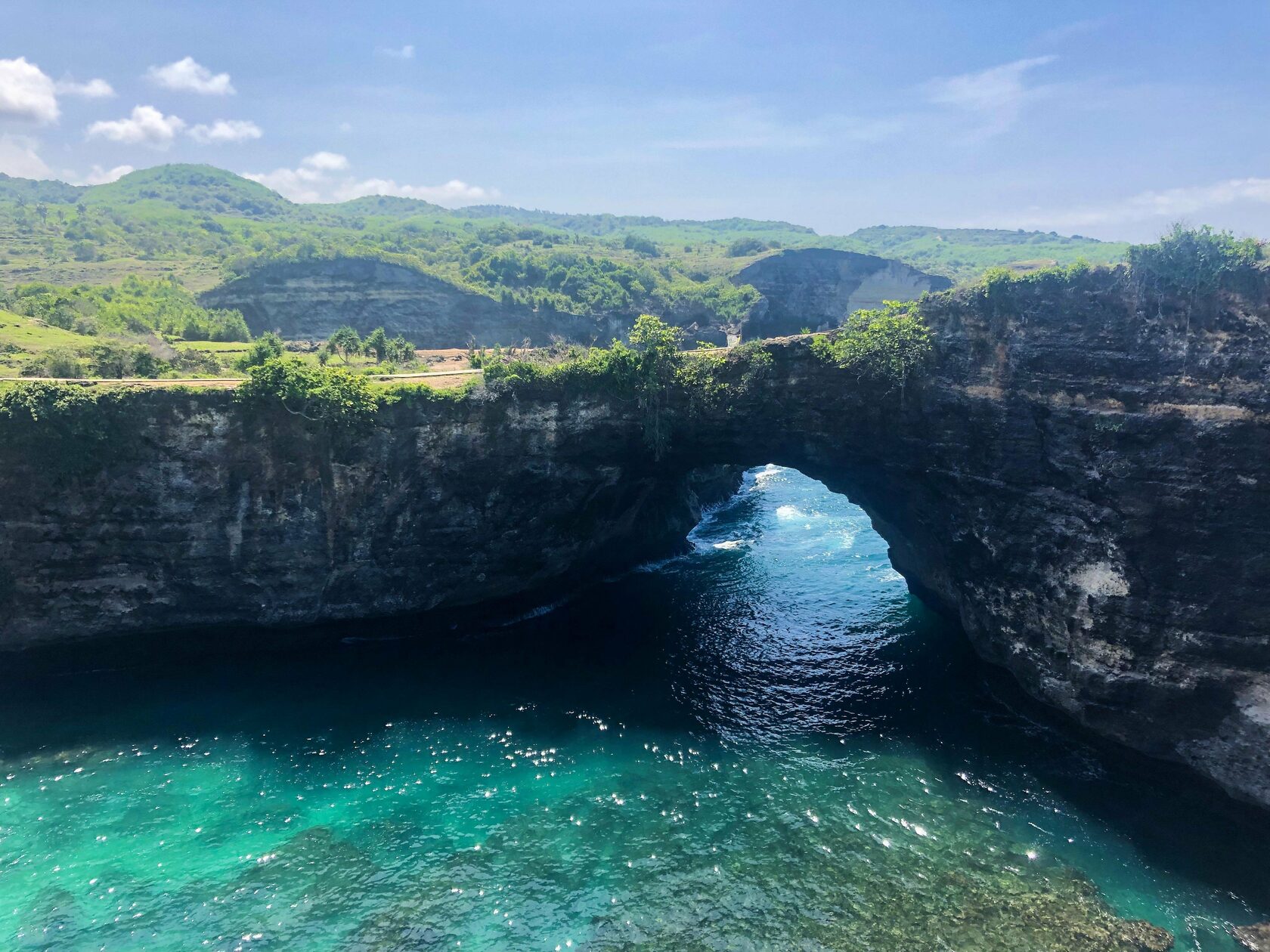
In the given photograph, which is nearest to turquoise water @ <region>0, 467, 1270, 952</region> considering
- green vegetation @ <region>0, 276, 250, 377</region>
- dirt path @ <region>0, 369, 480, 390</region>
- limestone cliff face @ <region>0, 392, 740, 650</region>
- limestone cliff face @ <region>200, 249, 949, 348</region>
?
limestone cliff face @ <region>0, 392, 740, 650</region>

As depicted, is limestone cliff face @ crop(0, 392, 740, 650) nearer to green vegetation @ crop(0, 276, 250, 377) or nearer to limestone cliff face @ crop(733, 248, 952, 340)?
green vegetation @ crop(0, 276, 250, 377)

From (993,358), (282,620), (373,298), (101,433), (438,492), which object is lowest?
(282,620)

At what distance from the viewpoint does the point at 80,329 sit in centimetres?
5394

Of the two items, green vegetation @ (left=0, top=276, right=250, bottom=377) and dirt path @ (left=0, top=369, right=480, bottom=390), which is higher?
green vegetation @ (left=0, top=276, right=250, bottom=377)

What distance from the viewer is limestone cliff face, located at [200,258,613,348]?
3629 inches

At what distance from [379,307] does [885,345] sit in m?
83.5

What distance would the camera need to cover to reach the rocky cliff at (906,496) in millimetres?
25672

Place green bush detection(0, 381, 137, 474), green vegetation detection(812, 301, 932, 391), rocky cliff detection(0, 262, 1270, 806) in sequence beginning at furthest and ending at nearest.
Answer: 1. green vegetation detection(812, 301, 932, 391)
2. green bush detection(0, 381, 137, 474)
3. rocky cliff detection(0, 262, 1270, 806)

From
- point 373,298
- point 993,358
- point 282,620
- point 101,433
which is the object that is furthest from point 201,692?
point 373,298

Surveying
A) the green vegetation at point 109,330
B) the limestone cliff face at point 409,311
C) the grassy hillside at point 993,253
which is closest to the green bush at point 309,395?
the green vegetation at point 109,330

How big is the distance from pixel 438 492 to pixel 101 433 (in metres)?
16.3

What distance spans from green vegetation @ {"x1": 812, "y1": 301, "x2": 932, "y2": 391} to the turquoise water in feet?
51.2

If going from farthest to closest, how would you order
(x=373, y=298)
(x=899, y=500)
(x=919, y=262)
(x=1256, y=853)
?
(x=919, y=262) < (x=373, y=298) < (x=899, y=500) < (x=1256, y=853)

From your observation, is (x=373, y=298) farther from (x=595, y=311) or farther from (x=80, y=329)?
(x=80, y=329)
